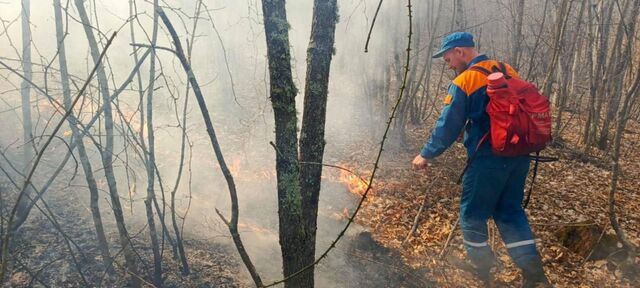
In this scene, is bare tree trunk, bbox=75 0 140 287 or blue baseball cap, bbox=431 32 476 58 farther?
blue baseball cap, bbox=431 32 476 58

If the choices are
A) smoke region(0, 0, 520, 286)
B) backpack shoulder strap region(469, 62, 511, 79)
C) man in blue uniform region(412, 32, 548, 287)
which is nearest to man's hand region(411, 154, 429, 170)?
man in blue uniform region(412, 32, 548, 287)

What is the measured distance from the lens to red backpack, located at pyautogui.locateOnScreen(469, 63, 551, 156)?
306 centimetres

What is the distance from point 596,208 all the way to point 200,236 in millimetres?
5130

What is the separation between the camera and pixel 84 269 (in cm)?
346

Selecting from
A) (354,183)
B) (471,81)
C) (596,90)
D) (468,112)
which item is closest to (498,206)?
(468,112)

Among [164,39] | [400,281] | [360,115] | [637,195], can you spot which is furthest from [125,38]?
[637,195]

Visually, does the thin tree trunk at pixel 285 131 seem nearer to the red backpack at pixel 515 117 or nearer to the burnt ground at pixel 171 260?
the burnt ground at pixel 171 260

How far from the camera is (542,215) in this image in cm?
488

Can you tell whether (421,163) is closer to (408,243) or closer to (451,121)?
(451,121)

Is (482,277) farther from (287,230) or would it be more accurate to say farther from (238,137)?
(238,137)

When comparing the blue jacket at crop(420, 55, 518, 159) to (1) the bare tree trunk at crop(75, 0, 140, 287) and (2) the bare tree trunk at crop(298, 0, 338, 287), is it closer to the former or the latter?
(2) the bare tree trunk at crop(298, 0, 338, 287)

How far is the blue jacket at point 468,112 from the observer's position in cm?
323

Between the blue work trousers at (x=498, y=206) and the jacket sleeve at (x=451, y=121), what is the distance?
30 centimetres

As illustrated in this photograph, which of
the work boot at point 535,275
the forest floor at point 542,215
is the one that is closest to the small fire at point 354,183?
the forest floor at point 542,215
